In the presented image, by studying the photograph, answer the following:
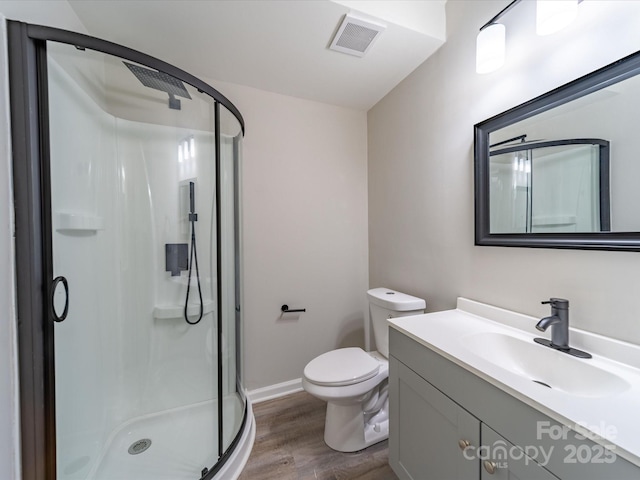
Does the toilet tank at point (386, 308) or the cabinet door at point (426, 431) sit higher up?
the toilet tank at point (386, 308)

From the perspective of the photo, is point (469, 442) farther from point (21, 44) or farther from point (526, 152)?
point (21, 44)

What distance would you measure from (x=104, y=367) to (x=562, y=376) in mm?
2095

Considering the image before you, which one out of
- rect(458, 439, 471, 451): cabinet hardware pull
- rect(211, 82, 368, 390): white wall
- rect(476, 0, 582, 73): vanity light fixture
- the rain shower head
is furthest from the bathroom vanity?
the rain shower head

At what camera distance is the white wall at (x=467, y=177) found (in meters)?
0.87

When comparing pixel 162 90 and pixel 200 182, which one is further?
pixel 200 182

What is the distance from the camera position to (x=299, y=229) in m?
2.06

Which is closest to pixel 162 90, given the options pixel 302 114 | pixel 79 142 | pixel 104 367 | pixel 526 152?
pixel 79 142

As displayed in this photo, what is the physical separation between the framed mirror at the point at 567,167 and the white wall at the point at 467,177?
6cm

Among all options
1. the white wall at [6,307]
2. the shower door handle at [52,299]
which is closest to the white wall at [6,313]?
the white wall at [6,307]

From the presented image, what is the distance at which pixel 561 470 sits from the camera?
59cm

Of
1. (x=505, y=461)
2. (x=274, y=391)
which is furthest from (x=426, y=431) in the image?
(x=274, y=391)

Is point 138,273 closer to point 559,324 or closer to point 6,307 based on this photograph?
point 6,307

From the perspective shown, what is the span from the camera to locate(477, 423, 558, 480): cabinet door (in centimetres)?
63

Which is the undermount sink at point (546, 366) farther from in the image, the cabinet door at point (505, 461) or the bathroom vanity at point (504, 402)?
the cabinet door at point (505, 461)
